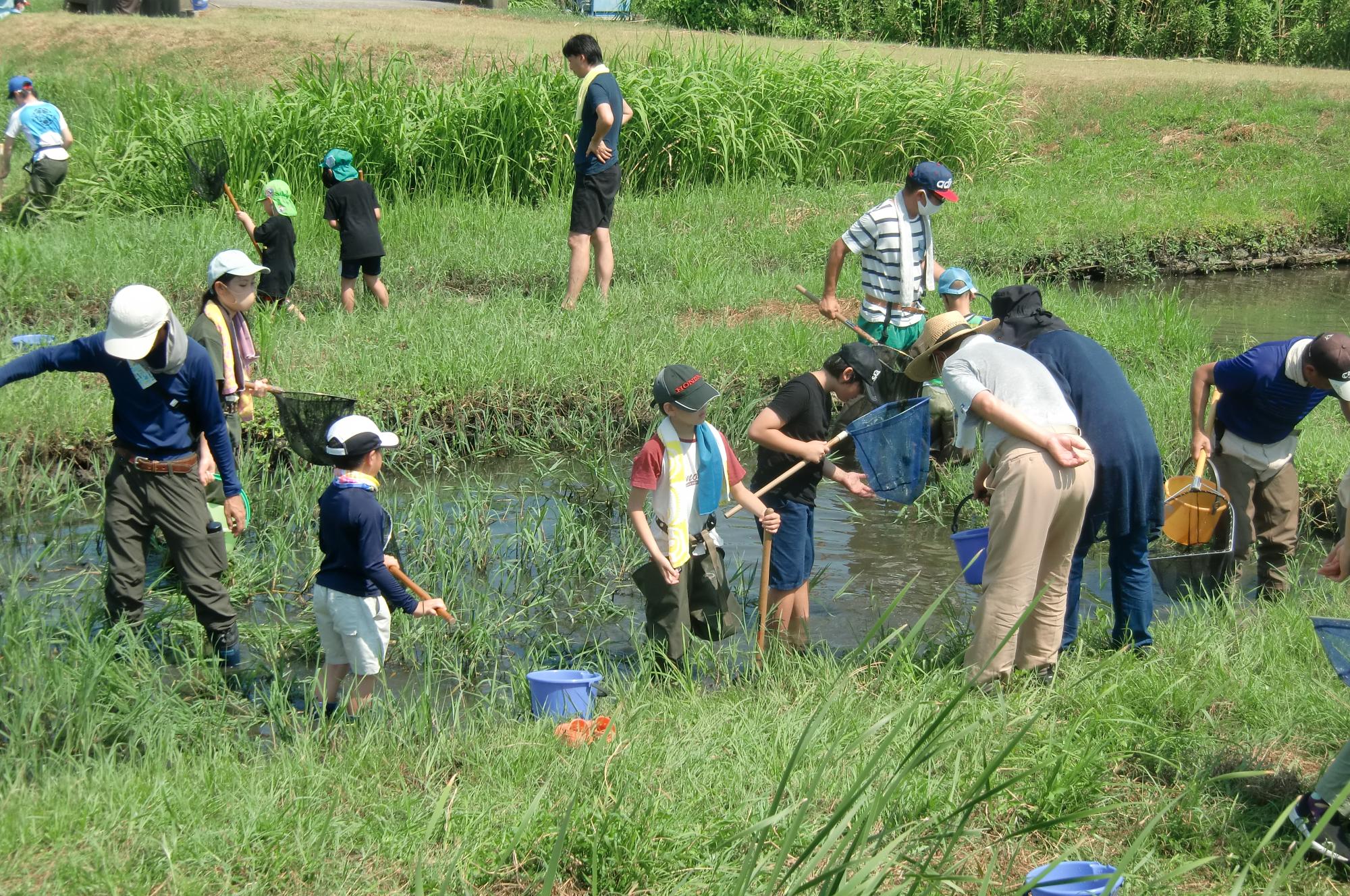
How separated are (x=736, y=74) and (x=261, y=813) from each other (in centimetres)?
1451

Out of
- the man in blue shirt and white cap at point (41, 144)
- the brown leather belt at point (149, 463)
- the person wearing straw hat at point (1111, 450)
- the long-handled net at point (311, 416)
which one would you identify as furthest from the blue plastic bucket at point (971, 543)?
the man in blue shirt and white cap at point (41, 144)

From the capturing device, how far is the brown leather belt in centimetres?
485

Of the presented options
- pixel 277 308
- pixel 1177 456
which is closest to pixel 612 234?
pixel 277 308

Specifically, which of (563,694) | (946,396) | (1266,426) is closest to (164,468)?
(563,694)

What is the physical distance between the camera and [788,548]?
5367 millimetres

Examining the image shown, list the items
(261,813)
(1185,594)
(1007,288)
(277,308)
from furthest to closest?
(277,308), (1185,594), (1007,288), (261,813)

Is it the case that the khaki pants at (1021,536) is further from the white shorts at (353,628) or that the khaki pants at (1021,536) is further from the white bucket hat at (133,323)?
the white bucket hat at (133,323)

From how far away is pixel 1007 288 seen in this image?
526cm

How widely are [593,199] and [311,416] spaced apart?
4.81 meters

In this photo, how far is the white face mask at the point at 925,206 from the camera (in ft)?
23.8

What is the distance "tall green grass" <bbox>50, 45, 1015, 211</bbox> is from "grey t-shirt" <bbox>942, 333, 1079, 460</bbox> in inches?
394

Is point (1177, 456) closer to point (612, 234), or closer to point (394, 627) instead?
point (394, 627)

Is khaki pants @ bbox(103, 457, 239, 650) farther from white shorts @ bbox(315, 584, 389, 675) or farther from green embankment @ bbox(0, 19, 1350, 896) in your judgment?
white shorts @ bbox(315, 584, 389, 675)

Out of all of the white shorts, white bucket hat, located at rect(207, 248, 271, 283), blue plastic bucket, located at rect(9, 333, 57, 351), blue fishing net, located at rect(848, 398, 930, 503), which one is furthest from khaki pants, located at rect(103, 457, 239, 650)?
blue plastic bucket, located at rect(9, 333, 57, 351)
